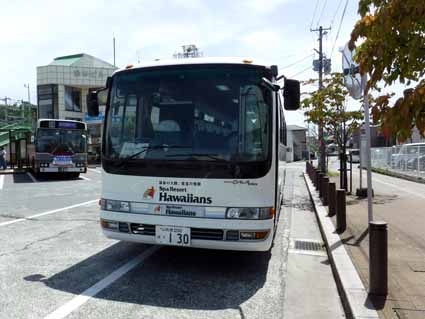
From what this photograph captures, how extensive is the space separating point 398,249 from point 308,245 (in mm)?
1633

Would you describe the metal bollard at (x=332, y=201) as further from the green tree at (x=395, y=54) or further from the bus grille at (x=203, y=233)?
the green tree at (x=395, y=54)

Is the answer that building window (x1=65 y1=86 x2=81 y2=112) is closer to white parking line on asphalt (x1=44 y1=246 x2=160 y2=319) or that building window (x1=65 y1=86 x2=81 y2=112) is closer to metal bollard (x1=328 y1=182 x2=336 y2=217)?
metal bollard (x1=328 y1=182 x2=336 y2=217)

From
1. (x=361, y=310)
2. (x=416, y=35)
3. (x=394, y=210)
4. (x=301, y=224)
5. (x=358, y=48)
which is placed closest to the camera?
(x=416, y=35)

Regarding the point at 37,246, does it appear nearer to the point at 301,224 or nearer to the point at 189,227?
the point at 189,227

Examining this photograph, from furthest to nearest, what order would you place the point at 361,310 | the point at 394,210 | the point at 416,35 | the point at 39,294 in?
the point at 394,210 → the point at 39,294 → the point at 361,310 → the point at 416,35

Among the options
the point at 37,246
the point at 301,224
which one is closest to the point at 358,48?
the point at 37,246

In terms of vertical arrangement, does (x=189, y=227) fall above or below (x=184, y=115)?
below

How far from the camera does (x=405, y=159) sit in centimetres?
2341

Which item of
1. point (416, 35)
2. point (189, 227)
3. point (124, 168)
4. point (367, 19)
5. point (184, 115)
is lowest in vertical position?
point (189, 227)

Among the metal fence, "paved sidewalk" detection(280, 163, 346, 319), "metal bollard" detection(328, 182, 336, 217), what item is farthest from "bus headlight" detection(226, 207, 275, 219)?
the metal fence

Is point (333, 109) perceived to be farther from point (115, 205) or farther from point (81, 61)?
point (81, 61)

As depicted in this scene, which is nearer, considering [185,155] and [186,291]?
[186,291]

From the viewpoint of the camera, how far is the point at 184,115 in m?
5.45

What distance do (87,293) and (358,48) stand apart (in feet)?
13.1
